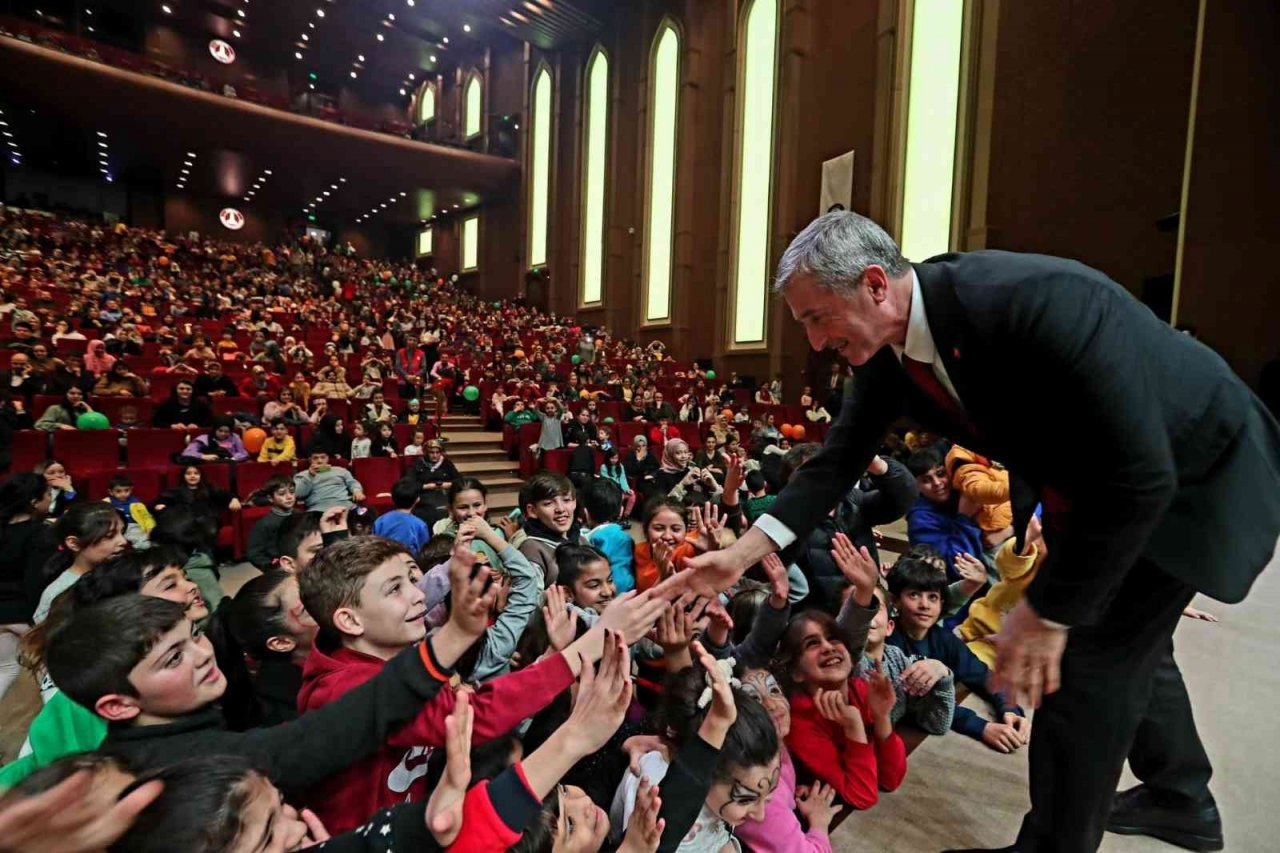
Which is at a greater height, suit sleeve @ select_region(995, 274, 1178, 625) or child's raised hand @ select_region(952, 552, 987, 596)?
suit sleeve @ select_region(995, 274, 1178, 625)

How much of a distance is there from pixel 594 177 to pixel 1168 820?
1644 cm

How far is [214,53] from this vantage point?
19719mm

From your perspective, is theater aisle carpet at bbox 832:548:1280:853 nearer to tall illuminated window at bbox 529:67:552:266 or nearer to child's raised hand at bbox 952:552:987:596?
child's raised hand at bbox 952:552:987:596

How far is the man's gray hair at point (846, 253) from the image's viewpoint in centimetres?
107

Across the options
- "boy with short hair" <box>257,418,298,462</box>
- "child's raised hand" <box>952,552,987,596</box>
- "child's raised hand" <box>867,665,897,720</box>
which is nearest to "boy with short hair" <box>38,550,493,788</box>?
"child's raised hand" <box>867,665,897,720</box>

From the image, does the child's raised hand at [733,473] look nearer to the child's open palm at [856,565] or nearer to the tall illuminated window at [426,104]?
the child's open palm at [856,565]

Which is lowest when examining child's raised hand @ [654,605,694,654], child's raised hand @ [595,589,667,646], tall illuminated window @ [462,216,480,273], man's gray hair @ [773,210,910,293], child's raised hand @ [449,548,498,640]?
child's raised hand @ [654,605,694,654]

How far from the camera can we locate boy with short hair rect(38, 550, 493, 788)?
3.29 ft

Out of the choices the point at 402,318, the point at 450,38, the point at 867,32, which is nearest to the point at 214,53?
the point at 450,38

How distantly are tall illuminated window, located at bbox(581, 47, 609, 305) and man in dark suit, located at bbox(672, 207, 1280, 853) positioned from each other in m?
14.8

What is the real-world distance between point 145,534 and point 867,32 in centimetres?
1165

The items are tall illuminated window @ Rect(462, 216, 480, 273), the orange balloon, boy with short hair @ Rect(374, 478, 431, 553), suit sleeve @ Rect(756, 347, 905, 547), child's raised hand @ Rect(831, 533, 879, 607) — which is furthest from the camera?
tall illuminated window @ Rect(462, 216, 480, 273)

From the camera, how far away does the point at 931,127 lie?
9.13m

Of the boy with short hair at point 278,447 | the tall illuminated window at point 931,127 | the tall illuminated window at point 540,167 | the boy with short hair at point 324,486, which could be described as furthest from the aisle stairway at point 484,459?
the tall illuminated window at point 540,167
